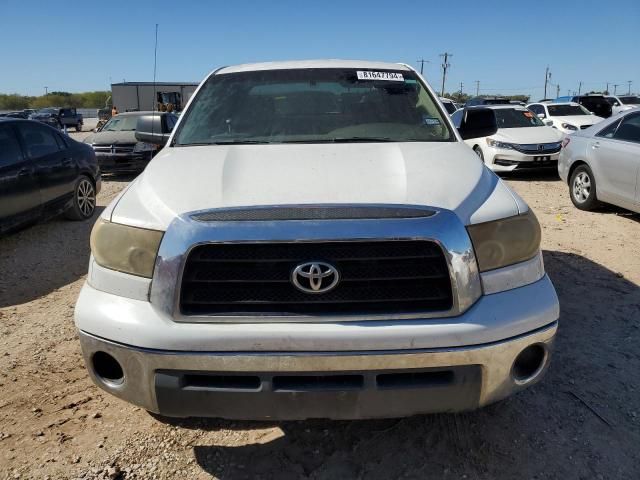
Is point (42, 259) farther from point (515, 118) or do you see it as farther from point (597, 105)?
point (597, 105)

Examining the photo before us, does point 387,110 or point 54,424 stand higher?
point 387,110

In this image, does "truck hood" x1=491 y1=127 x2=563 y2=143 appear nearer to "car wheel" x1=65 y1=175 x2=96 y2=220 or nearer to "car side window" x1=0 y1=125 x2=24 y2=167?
"car wheel" x1=65 y1=175 x2=96 y2=220

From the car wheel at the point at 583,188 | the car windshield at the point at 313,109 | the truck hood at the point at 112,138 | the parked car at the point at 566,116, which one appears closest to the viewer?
the car windshield at the point at 313,109

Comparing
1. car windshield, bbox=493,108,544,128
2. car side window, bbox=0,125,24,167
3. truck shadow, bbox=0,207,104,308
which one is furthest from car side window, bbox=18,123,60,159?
car windshield, bbox=493,108,544,128

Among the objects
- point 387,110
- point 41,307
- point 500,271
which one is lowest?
point 41,307

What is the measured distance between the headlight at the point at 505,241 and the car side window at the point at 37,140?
6134 mm

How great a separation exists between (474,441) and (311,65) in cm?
273

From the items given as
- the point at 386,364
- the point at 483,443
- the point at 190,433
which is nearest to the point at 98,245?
the point at 190,433

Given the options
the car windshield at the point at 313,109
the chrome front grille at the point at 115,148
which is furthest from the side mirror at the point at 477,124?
the chrome front grille at the point at 115,148

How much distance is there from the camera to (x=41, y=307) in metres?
4.53

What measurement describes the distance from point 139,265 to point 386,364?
3.46ft

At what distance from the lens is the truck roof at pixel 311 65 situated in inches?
151

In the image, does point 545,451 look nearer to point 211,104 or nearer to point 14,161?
point 211,104

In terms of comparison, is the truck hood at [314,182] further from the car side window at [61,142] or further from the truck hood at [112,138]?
the truck hood at [112,138]
